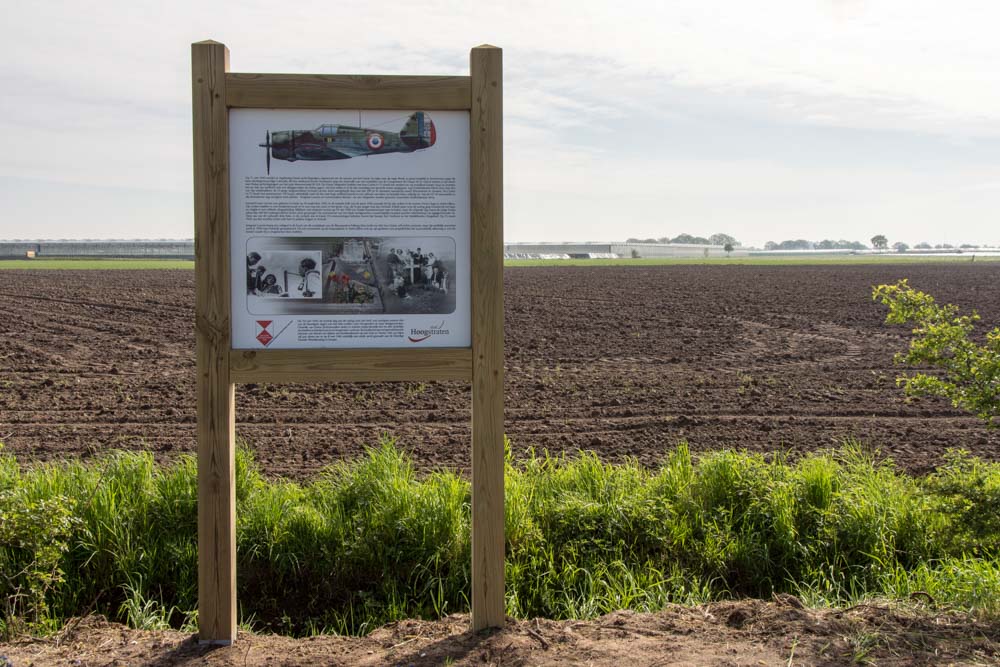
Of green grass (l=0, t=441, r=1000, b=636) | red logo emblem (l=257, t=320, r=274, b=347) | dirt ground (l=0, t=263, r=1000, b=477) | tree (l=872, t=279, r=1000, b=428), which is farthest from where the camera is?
dirt ground (l=0, t=263, r=1000, b=477)

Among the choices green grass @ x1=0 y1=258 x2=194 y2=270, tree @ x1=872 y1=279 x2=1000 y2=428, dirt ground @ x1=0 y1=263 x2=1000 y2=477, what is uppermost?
green grass @ x1=0 y1=258 x2=194 y2=270

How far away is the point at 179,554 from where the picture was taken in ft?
17.7

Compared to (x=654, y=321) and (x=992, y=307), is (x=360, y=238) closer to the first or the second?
(x=654, y=321)

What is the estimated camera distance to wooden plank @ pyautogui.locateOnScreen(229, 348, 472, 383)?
4367 mm

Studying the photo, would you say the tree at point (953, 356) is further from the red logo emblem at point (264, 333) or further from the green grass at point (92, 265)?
the green grass at point (92, 265)

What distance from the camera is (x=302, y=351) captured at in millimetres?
4363

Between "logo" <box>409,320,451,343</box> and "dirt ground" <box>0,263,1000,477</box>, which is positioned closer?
"logo" <box>409,320,451,343</box>

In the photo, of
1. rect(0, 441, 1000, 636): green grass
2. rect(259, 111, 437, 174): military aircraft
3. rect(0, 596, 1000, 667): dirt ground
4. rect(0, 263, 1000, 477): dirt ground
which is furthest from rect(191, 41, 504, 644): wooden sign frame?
rect(0, 263, 1000, 477): dirt ground

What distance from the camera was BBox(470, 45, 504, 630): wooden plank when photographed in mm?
4375

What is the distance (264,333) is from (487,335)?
3.74 ft

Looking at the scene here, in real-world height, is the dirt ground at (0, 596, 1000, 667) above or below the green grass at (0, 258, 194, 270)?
below

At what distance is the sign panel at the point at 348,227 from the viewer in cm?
436

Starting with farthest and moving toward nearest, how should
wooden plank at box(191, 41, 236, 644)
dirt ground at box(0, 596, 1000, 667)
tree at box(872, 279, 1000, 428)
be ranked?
tree at box(872, 279, 1000, 428) < wooden plank at box(191, 41, 236, 644) < dirt ground at box(0, 596, 1000, 667)

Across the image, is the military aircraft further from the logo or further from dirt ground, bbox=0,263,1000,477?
dirt ground, bbox=0,263,1000,477
